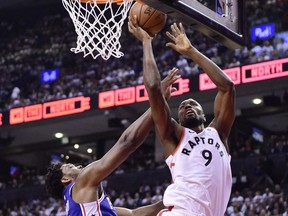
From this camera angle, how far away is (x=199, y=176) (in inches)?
189

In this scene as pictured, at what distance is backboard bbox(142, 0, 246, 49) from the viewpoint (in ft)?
17.7

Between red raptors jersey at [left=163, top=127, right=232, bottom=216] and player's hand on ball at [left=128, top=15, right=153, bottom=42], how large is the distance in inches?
28.2

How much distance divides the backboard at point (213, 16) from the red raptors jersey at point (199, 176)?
3.19ft

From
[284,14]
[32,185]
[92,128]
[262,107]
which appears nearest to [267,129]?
[262,107]

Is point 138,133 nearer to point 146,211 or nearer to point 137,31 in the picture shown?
point 137,31

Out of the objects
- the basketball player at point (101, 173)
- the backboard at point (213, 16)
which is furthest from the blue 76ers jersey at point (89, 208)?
the backboard at point (213, 16)

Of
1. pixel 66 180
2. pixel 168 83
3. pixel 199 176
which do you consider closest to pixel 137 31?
pixel 168 83

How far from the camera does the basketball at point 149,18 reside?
5449 millimetres

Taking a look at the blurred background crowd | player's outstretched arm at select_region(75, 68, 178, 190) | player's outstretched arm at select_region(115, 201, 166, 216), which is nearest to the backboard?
player's outstretched arm at select_region(75, 68, 178, 190)

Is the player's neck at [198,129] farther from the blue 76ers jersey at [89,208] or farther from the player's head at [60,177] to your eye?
the player's head at [60,177]

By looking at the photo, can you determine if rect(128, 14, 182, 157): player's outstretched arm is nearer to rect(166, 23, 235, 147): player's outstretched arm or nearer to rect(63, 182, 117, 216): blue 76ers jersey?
rect(166, 23, 235, 147): player's outstretched arm

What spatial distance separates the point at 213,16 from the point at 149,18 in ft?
1.90

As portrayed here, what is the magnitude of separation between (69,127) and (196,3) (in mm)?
18527

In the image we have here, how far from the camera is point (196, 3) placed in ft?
18.6
